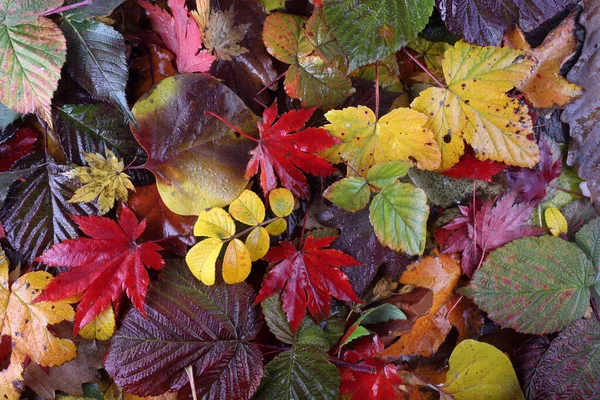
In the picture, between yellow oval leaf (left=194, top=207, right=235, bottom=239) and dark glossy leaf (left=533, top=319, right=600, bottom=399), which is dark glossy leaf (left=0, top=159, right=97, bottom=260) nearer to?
yellow oval leaf (left=194, top=207, right=235, bottom=239)

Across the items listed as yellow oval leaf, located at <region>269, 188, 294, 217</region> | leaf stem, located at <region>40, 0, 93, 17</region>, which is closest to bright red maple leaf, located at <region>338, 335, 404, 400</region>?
yellow oval leaf, located at <region>269, 188, 294, 217</region>

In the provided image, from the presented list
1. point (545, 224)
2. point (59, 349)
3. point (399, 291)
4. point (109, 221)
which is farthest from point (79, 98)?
point (545, 224)

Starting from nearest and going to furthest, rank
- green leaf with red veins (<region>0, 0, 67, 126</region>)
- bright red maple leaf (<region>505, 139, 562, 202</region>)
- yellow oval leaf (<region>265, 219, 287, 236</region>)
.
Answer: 1. green leaf with red veins (<region>0, 0, 67, 126</region>)
2. yellow oval leaf (<region>265, 219, 287, 236</region>)
3. bright red maple leaf (<region>505, 139, 562, 202</region>)

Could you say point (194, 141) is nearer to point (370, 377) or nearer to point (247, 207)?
point (247, 207)

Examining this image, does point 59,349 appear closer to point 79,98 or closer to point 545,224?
point 79,98

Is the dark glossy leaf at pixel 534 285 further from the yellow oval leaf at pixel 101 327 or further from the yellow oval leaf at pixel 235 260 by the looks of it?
the yellow oval leaf at pixel 101 327

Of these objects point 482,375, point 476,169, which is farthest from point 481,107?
point 482,375
